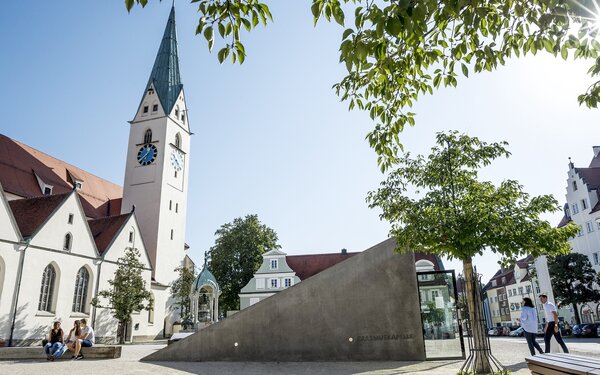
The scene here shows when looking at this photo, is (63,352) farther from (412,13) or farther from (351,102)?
(412,13)

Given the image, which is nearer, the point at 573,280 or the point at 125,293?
the point at 125,293

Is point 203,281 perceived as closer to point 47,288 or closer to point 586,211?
point 47,288

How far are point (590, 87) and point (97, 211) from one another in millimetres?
46807

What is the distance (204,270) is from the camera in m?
38.5

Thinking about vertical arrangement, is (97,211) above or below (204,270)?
above

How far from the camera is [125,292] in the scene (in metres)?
31.6

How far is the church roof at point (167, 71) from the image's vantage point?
5109 centimetres

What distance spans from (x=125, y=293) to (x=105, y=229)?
769 centimetres

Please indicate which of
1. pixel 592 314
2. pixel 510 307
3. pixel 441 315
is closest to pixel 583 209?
pixel 592 314

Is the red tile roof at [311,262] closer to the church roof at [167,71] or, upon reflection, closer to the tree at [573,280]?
the tree at [573,280]

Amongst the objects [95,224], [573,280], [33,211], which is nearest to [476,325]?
[33,211]

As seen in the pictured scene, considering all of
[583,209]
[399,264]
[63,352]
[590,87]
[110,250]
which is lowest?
[63,352]

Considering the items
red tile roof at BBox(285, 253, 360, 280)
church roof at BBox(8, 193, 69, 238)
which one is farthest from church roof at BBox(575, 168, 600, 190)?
church roof at BBox(8, 193, 69, 238)

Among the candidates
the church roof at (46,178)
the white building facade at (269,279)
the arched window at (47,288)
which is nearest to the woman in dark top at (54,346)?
the arched window at (47,288)
